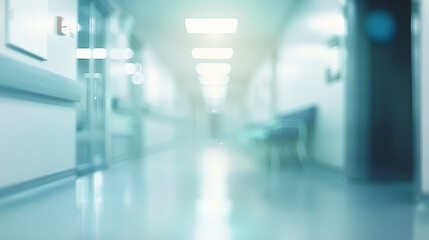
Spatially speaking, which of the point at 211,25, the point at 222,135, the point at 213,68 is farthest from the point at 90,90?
the point at 213,68

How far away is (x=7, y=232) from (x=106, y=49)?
3.94 metres

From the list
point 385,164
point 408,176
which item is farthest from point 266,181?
point 408,176

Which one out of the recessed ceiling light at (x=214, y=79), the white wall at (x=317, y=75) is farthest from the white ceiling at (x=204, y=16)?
the recessed ceiling light at (x=214, y=79)

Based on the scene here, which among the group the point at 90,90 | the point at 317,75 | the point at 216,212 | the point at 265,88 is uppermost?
the point at 265,88

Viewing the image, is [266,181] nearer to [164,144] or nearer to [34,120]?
[34,120]

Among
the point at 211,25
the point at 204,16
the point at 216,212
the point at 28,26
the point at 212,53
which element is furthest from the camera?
the point at 212,53

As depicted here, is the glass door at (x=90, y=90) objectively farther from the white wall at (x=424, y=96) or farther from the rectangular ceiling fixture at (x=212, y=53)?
the rectangular ceiling fixture at (x=212, y=53)

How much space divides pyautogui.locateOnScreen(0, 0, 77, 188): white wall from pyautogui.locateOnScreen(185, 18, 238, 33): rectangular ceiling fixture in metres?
3.36

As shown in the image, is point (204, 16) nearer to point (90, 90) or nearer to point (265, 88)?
point (265, 88)

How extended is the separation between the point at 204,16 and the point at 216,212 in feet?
14.9

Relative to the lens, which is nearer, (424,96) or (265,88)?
(424,96)

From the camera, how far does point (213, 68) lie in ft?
36.9

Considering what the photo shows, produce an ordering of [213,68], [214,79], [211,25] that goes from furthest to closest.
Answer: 1. [214,79]
2. [213,68]
3. [211,25]

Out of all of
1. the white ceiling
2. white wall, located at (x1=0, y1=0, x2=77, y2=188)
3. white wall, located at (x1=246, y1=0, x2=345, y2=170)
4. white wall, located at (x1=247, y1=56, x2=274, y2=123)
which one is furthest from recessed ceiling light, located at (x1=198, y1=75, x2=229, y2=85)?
white wall, located at (x1=0, y1=0, x2=77, y2=188)
